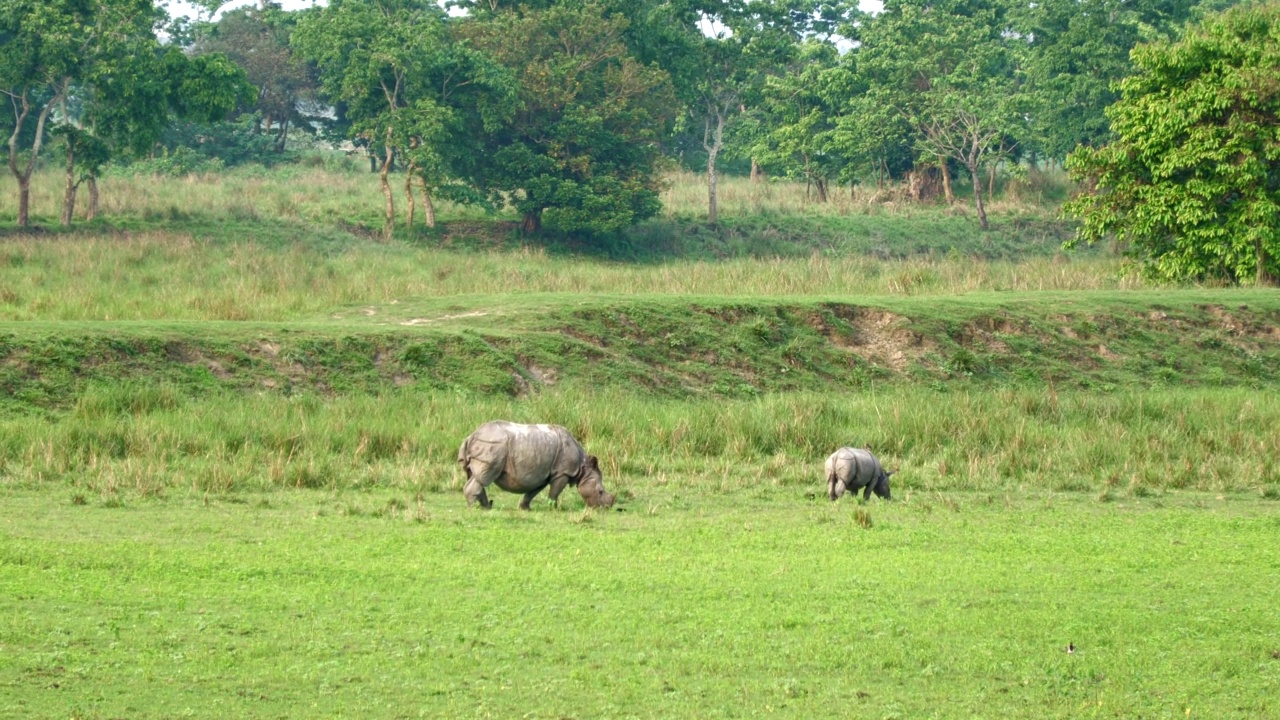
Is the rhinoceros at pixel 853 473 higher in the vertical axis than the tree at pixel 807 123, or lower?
lower

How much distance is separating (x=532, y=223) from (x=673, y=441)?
83.7 feet

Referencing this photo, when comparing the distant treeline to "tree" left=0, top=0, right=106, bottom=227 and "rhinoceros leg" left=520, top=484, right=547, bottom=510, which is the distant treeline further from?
"rhinoceros leg" left=520, top=484, right=547, bottom=510

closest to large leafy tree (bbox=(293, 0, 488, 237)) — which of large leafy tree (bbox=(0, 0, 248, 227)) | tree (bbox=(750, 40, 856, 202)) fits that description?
large leafy tree (bbox=(0, 0, 248, 227))

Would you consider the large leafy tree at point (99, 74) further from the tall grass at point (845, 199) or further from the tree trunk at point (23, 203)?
the tall grass at point (845, 199)

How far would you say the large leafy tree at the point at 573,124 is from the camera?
3938cm

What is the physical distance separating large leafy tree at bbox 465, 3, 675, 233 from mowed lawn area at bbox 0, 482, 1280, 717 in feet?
91.2

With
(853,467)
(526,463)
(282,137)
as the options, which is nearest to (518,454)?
(526,463)

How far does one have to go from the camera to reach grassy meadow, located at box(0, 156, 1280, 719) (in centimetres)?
725

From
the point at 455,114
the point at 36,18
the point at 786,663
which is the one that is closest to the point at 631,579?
the point at 786,663

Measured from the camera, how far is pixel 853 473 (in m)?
12.8

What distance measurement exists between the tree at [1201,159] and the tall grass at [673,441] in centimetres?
1126

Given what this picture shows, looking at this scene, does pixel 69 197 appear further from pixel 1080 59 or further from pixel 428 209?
pixel 1080 59

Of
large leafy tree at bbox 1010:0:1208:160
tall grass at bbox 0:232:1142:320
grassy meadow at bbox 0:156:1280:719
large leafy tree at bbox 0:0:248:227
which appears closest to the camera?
grassy meadow at bbox 0:156:1280:719

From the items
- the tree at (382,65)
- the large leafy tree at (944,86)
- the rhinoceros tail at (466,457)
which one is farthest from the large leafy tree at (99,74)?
the large leafy tree at (944,86)
